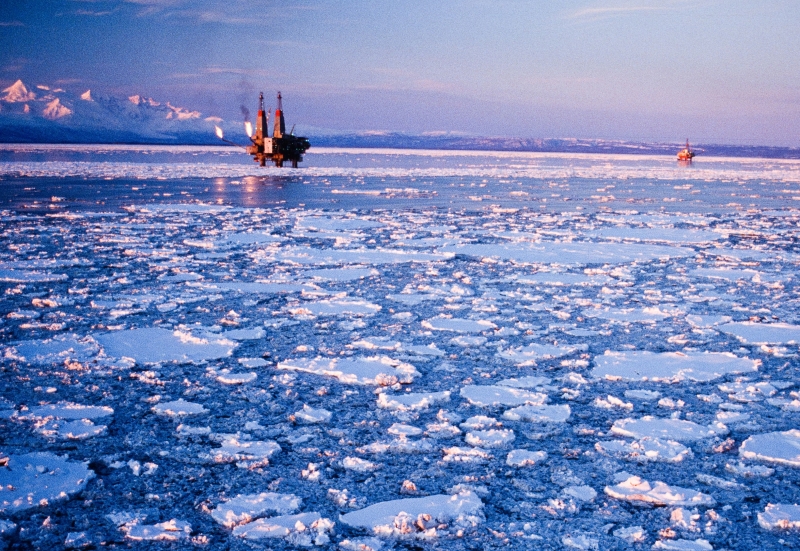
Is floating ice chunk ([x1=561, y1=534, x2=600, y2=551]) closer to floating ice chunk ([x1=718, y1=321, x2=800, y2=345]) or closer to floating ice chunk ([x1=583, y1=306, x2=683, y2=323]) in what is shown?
floating ice chunk ([x1=718, y1=321, x2=800, y2=345])

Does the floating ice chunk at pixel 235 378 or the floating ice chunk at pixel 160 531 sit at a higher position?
the floating ice chunk at pixel 235 378

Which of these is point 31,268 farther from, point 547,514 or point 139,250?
point 547,514

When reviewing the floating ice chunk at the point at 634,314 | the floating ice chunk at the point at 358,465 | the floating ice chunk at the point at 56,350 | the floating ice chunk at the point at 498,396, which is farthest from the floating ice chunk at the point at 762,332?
the floating ice chunk at the point at 56,350

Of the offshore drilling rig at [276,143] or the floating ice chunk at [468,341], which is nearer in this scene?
the floating ice chunk at [468,341]

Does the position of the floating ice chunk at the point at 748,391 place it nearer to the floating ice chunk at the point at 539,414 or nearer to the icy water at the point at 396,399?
the icy water at the point at 396,399

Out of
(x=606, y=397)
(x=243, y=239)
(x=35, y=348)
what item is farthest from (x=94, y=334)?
(x=243, y=239)

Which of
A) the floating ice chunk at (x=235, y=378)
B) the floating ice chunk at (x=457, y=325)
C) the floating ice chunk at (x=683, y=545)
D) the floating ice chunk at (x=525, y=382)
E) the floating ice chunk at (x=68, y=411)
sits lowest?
the floating ice chunk at (x=683, y=545)
